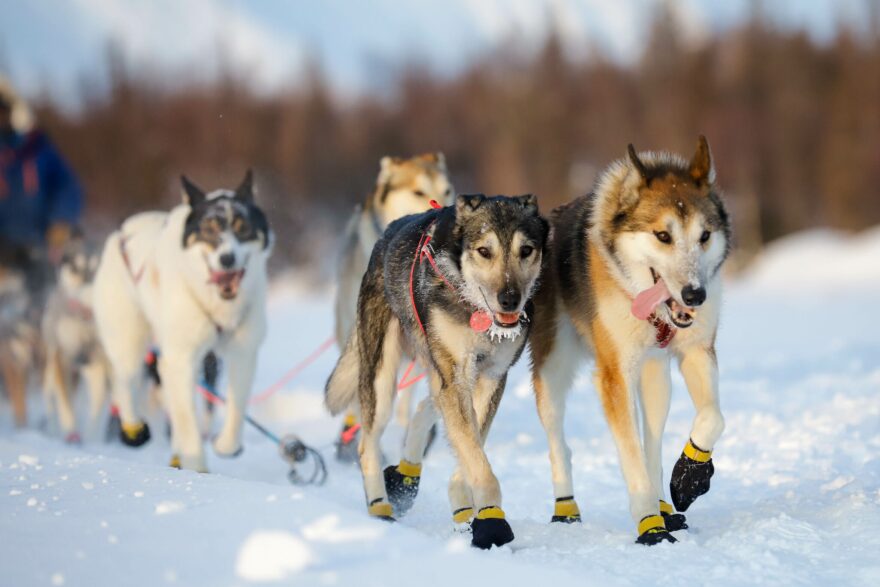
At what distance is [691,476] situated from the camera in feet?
12.9

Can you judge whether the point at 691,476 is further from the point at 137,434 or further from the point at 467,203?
the point at 137,434

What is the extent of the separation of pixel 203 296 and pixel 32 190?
4.66m

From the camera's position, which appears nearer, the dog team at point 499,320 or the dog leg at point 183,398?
the dog team at point 499,320

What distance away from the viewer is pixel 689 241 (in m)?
3.85

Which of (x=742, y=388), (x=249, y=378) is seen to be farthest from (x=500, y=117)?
(x=249, y=378)

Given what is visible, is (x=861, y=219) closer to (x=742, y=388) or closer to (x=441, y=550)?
(x=742, y=388)

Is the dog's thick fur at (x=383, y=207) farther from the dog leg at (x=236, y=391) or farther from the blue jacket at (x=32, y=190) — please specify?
the blue jacket at (x=32, y=190)

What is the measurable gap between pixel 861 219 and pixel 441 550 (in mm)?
23696

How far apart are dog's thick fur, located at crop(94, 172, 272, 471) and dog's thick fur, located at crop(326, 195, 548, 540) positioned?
1353 mm

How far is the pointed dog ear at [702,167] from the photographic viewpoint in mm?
4070

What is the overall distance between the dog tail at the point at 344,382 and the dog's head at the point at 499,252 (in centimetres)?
114

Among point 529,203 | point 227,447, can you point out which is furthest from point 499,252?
point 227,447

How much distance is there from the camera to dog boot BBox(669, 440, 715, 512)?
12.9ft

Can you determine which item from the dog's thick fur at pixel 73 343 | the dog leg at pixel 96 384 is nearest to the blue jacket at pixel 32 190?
the dog's thick fur at pixel 73 343
